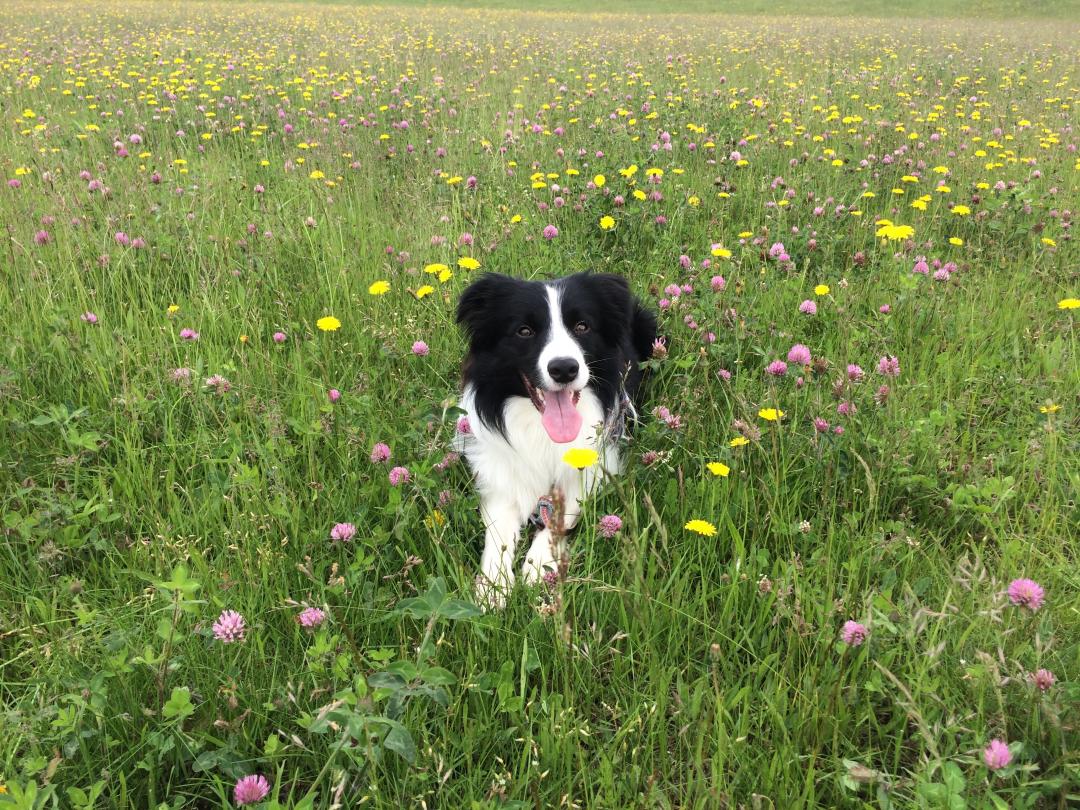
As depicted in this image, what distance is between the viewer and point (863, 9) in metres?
30.8

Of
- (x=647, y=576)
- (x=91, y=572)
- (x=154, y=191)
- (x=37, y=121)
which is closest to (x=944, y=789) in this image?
(x=647, y=576)

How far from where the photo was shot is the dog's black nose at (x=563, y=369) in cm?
239

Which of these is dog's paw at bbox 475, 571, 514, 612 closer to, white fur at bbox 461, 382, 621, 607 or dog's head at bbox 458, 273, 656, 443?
white fur at bbox 461, 382, 621, 607

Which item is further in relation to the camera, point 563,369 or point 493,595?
point 563,369

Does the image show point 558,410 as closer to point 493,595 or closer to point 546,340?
point 546,340

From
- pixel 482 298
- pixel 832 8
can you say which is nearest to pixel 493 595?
pixel 482 298

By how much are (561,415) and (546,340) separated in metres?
0.29

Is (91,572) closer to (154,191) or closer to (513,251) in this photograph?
(513,251)

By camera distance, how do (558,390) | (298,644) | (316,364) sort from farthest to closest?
(316,364), (558,390), (298,644)

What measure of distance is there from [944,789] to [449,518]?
145 cm

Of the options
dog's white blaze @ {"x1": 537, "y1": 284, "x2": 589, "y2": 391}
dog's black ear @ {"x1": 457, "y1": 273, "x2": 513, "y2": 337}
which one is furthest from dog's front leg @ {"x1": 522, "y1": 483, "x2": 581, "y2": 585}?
dog's black ear @ {"x1": 457, "y1": 273, "x2": 513, "y2": 337}

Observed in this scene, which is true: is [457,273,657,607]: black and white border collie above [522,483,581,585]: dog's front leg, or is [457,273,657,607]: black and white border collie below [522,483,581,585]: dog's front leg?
above

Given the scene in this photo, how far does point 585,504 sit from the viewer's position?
1.89 metres

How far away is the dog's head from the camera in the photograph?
251 centimetres
